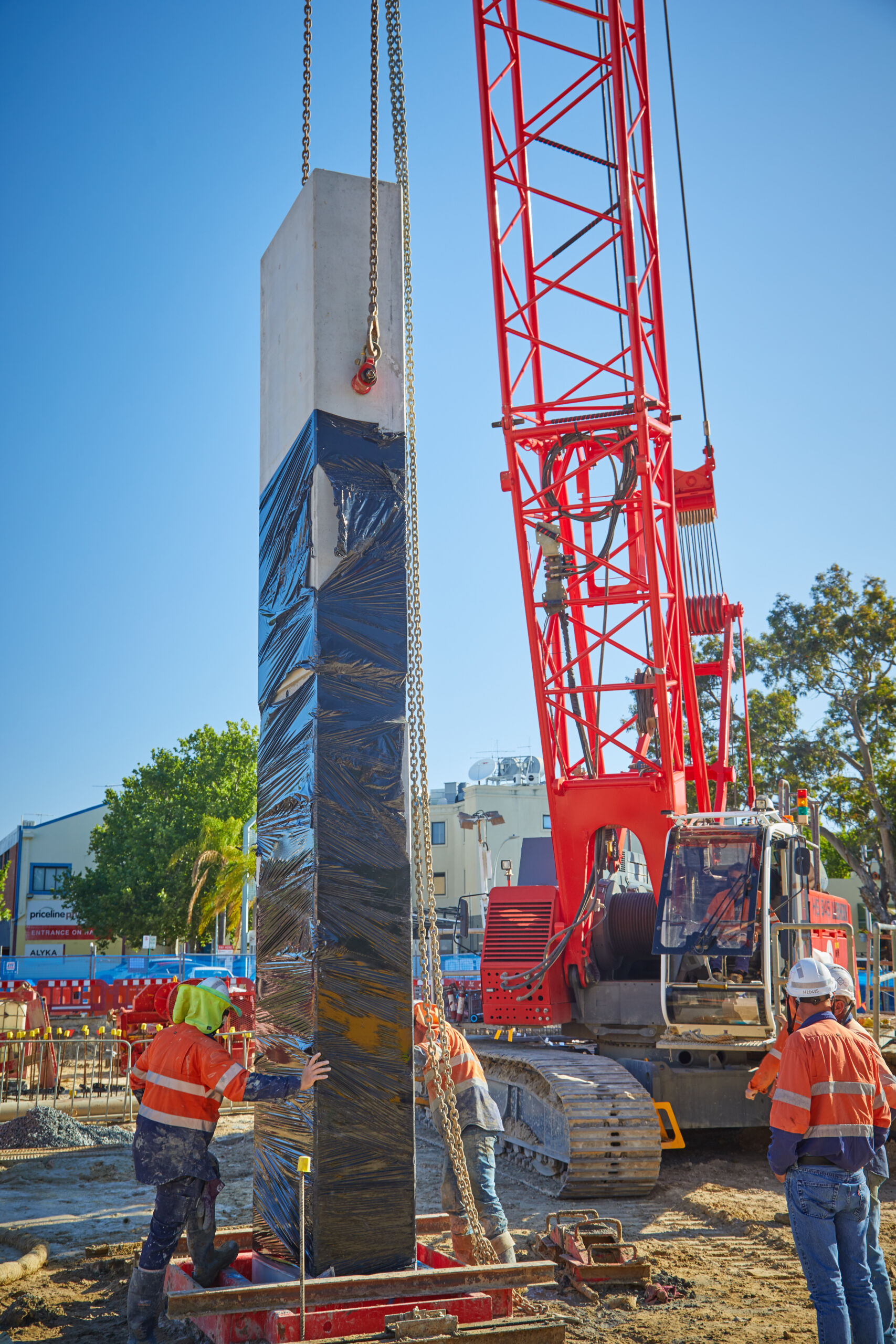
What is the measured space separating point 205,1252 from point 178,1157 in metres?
0.51

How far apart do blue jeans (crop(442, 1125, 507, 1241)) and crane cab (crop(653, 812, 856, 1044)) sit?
3.73 m

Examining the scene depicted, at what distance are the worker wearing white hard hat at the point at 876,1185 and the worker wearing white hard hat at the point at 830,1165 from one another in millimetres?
95

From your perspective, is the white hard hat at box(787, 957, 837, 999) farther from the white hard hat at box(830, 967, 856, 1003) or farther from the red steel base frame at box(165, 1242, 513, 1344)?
the red steel base frame at box(165, 1242, 513, 1344)

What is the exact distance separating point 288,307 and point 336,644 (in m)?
1.89

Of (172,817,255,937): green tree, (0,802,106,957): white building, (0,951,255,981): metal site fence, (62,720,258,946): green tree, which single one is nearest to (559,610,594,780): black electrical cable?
(0,951,255,981): metal site fence

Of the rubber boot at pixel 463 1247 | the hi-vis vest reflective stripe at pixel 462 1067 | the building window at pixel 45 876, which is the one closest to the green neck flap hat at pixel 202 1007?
the hi-vis vest reflective stripe at pixel 462 1067

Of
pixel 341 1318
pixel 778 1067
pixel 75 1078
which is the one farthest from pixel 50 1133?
pixel 341 1318

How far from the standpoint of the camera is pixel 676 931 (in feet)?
34.2

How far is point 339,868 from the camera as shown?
5352 millimetres

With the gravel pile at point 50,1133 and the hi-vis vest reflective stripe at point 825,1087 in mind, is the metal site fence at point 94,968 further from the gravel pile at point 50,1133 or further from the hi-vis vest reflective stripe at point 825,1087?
the hi-vis vest reflective stripe at point 825,1087

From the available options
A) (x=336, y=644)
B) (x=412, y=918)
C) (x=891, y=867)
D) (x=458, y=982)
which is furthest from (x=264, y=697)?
(x=891, y=867)

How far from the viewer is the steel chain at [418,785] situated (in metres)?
5.43

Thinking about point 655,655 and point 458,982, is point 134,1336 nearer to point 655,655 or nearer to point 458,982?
point 655,655

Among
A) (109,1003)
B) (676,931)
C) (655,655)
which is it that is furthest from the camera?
(109,1003)
